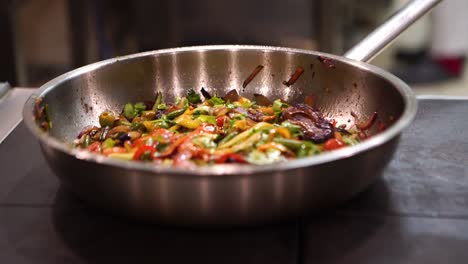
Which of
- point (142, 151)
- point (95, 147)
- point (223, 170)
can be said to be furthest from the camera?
point (95, 147)

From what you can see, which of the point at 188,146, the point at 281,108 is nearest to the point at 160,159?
the point at 188,146

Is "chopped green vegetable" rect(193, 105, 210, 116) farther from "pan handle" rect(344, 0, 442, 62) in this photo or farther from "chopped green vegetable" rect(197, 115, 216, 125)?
"pan handle" rect(344, 0, 442, 62)

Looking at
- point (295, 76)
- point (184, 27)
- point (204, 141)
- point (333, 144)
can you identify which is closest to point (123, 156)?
point (204, 141)

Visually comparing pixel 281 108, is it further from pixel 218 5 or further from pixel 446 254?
pixel 218 5

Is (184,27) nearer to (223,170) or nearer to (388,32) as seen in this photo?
(388,32)

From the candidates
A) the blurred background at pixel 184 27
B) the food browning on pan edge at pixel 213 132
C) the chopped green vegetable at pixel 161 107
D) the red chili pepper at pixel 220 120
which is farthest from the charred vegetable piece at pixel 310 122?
the blurred background at pixel 184 27
